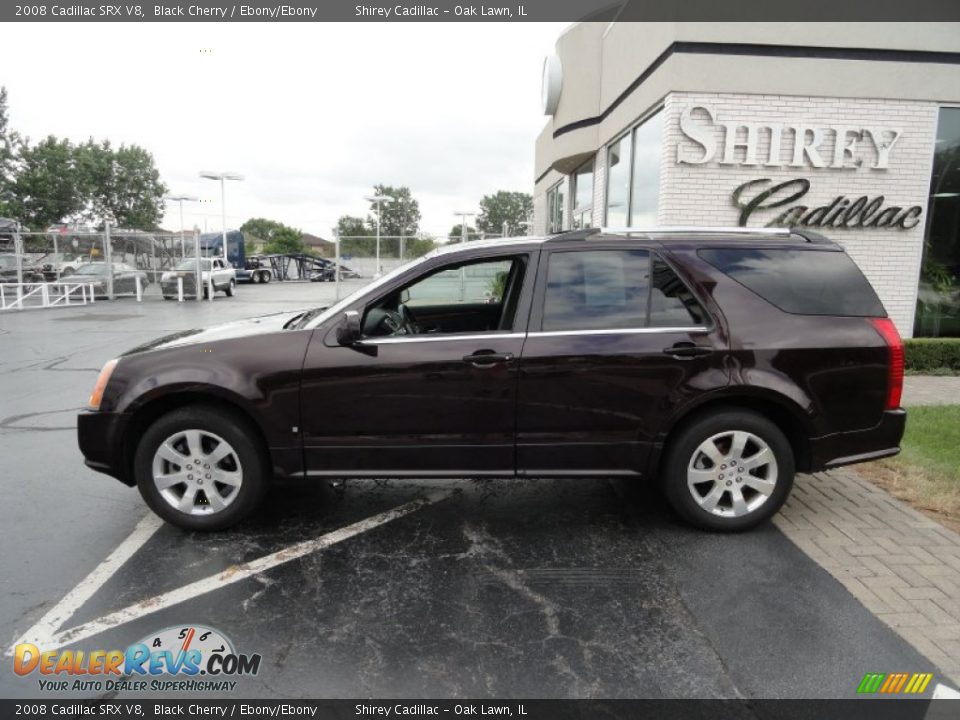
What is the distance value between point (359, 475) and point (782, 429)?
266cm

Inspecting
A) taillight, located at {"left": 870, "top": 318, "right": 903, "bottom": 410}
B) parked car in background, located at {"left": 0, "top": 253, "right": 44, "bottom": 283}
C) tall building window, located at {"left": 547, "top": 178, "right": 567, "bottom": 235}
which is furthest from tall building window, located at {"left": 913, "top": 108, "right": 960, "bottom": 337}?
parked car in background, located at {"left": 0, "top": 253, "right": 44, "bottom": 283}

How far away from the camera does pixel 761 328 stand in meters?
3.83

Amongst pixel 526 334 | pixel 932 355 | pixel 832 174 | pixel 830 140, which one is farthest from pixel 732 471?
pixel 830 140

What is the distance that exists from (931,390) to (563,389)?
20.7 feet

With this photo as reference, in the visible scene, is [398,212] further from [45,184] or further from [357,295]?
[357,295]

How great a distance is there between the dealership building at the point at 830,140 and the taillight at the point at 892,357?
18.3ft

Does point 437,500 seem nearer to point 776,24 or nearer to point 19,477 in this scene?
point 19,477

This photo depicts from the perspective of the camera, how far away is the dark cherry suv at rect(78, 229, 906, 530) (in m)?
3.76

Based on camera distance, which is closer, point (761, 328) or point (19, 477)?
point (761, 328)

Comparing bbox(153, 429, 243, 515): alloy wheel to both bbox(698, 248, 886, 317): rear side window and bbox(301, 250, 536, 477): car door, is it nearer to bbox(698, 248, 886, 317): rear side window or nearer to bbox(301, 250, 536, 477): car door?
bbox(301, 250, 536, 477): car door

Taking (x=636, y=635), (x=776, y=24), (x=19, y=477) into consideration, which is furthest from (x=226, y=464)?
(x=776, y=24)

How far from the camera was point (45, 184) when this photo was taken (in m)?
46.9

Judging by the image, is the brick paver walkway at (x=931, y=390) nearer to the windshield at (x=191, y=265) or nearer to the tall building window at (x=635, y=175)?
the tall building window at (x=635, y=175)

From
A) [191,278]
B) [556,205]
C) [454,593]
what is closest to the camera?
[454,593]
